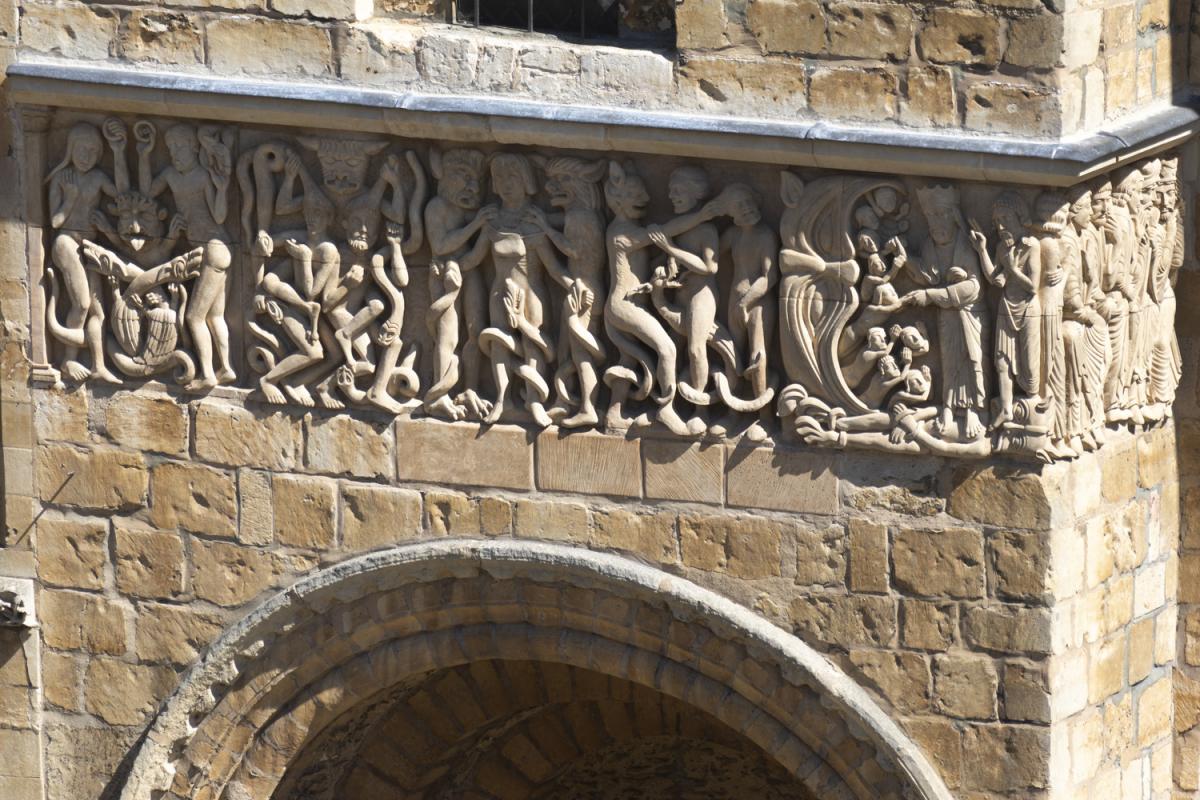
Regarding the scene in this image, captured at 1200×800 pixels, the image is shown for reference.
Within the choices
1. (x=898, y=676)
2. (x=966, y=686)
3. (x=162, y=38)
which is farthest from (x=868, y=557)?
(x=162, y=38)

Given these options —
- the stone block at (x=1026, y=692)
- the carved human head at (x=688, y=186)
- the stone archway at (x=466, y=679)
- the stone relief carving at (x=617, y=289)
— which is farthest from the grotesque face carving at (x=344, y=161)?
the stone block at (x=1026, y=692)

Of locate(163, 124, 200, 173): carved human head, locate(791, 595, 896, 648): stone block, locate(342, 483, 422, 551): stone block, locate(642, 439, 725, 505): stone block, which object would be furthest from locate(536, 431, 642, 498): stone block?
locate(163, 124, 200, 173): carved human head

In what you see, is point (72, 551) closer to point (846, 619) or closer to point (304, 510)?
point (304, 510)

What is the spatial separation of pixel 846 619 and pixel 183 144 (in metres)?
2.60

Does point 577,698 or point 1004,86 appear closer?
point 1004,86

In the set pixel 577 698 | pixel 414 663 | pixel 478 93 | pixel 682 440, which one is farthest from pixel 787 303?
pixel 577 698

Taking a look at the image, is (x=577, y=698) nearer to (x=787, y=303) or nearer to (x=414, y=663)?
(x=414, y=663)

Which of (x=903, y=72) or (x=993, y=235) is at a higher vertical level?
(x=903, y=72)

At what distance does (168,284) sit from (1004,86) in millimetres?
2858

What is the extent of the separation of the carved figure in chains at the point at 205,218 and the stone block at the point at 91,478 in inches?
16.6

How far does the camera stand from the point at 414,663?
28.8 ft

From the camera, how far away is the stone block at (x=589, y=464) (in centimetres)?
830

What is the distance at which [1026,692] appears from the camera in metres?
8.00

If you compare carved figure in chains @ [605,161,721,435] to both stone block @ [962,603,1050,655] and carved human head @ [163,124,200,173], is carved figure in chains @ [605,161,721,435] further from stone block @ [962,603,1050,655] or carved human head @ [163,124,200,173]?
carved human head @ [163,124,200,173]
